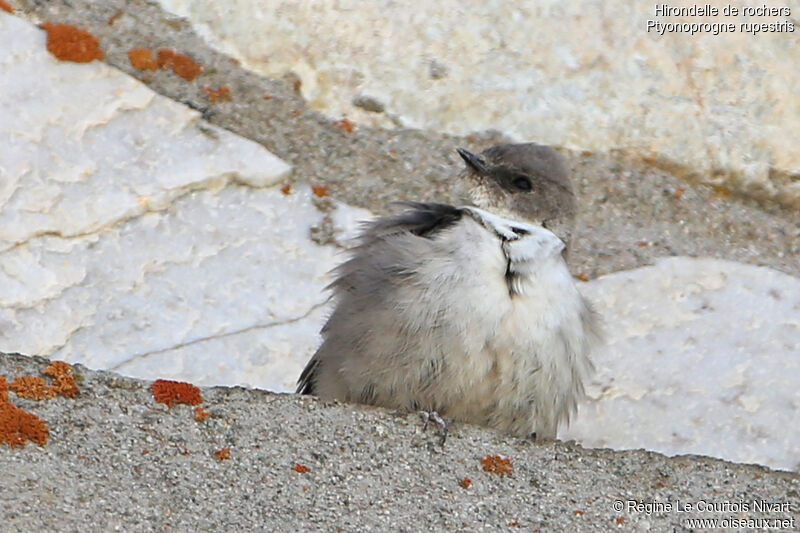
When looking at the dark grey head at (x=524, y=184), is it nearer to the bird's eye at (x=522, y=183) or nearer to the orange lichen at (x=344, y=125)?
the bird's eye at (x=522, y=183)

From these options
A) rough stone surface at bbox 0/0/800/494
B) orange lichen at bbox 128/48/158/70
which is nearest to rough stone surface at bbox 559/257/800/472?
rough stone surface at bbox 0/0/800/494

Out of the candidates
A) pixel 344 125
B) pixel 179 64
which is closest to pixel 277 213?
pixel 344 125

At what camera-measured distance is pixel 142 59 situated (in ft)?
20.4

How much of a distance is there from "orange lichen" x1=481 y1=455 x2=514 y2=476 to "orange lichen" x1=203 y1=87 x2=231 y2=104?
7.57 ft

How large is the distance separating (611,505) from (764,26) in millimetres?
3160

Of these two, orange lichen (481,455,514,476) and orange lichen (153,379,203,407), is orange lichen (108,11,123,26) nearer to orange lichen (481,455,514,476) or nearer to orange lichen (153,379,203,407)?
orange lichen (153,379,203,407)

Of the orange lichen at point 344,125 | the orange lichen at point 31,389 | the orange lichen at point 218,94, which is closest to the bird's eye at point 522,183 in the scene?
the orange lichen at point 344,125

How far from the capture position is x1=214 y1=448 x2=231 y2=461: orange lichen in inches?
173

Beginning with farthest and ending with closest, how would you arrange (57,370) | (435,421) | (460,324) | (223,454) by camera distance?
(460,324) < (435,421) < (57,370) < (223,454)

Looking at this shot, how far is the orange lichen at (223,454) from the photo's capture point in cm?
440

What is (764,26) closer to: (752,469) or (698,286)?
(698,286)

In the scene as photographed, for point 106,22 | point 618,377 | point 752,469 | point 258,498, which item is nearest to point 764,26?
point 618,377

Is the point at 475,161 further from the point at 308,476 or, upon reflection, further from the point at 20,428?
the point at 20,428

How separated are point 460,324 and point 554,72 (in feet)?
5.47
